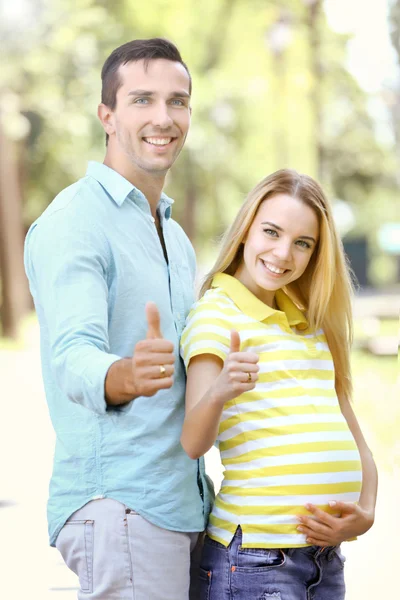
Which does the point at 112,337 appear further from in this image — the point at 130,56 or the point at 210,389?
the point at 130,56

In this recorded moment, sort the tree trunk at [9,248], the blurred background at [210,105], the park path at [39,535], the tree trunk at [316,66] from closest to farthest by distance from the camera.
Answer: the park path at [39,535], the blurred background at [210,105], the tree trunk at [9,248], the tree trunk at [316,66]

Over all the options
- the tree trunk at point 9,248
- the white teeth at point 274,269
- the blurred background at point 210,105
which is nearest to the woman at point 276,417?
the white teeth at point 274,269

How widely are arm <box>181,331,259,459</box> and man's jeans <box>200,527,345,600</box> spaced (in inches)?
12.0

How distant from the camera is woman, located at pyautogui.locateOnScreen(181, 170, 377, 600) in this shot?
2496 mm

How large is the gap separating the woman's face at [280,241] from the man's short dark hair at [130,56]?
512mm

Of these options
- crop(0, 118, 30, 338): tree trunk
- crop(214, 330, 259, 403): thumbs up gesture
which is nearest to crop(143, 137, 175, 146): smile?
crop(214, 330, 259, 403): thumbs up gesture

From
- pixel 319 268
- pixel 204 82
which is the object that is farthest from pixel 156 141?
pixel 204 82

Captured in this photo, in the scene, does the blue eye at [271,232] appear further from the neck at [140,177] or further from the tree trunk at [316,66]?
the tree trunk at [316,66]

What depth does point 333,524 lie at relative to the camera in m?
2.54

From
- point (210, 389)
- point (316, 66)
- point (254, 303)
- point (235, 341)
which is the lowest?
point (210, 389)

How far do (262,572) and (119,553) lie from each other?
378mm

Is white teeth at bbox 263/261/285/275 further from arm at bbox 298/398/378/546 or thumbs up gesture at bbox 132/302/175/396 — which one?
thumbs up gesture at bbox 132/302/175/396

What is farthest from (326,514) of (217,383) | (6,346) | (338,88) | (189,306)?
(338,88)

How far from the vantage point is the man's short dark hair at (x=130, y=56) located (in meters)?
2.67
